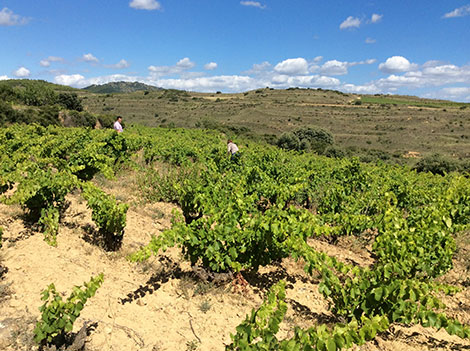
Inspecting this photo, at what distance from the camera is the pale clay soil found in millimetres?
3205

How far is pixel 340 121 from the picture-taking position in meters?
52.2

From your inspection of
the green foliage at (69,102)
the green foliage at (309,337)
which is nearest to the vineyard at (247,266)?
the green foliage at (309,337)

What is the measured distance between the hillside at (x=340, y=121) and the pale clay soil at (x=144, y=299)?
1109 inches

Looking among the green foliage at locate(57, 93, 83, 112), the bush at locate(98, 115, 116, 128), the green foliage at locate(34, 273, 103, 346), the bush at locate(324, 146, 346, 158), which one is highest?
the green foliage at locate(57, 93, 83, 112)

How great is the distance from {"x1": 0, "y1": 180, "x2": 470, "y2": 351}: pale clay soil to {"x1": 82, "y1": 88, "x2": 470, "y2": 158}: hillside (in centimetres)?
2817

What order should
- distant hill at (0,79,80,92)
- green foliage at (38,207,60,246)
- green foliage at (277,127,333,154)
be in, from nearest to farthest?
green foliage at (38,207,60,246) < green foliage at (277,127,333,154) < distant hill at (0,79,80,92)

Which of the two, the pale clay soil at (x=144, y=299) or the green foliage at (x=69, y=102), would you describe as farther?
the green foliage at (x=69, y=102)

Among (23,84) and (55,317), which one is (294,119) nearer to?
(23,84)

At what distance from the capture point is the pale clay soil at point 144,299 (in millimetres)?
3205

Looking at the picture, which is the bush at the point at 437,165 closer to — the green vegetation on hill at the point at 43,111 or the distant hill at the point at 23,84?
the green vegetation on hill at the point at 43,111

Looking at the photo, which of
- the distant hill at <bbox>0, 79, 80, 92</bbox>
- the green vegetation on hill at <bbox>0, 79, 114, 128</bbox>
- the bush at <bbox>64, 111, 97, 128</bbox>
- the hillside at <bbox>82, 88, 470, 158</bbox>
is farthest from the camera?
the distant hill at <bbox>0, 79, 80, 92</bbox>

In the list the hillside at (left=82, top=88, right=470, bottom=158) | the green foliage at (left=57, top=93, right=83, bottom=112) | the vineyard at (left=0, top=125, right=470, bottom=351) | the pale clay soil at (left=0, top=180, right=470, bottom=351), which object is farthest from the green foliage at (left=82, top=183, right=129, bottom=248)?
the green foliage at (left=57, top=93, right=83, bottom=112)

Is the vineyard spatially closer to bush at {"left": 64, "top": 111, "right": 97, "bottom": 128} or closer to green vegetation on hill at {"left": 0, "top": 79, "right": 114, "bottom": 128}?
green vegetation on hill at {"left": 0, "top": 79, "right": 114, "bottom": 128}

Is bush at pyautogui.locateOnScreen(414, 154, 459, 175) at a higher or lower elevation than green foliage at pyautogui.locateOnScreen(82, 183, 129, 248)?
lower
